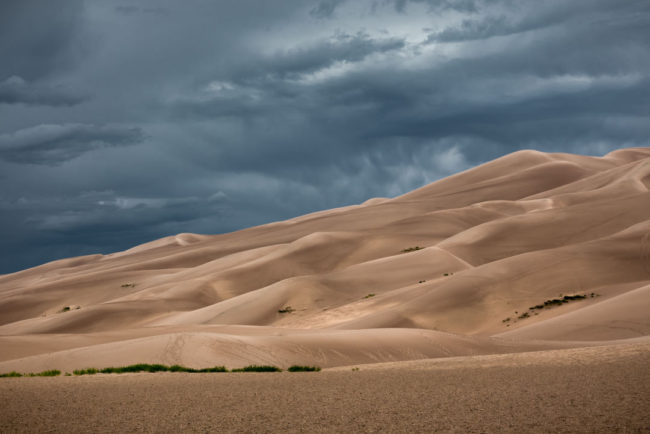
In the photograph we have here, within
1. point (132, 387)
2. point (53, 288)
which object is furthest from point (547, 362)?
point (53, 288)

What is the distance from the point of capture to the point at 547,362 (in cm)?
1780

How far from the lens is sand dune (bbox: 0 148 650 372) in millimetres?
23922

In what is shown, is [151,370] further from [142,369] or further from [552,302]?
[552,302]

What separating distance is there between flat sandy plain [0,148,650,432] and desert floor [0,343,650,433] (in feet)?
0.21

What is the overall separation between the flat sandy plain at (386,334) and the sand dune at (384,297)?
0.18m

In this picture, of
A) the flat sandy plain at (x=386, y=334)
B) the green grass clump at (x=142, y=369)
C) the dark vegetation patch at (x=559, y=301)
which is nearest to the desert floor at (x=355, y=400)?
the flat sandy plain at (x=386, y=334)

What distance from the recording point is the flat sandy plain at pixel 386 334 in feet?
36.2

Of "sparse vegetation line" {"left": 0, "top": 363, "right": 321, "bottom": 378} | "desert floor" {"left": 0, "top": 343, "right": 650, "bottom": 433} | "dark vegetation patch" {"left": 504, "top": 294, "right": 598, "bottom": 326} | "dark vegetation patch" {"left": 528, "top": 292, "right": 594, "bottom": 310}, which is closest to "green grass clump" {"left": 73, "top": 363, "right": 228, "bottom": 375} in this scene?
"sparse vegetation line" {"left": 0, "top": 363, "right": 321, "bottom": 378}

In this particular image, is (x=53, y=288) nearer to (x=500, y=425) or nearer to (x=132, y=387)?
(x=132, y=387)

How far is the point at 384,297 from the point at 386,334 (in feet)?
76.7

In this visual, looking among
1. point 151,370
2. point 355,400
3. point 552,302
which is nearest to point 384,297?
point 552,302

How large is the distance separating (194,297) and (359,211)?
73176 millimetres

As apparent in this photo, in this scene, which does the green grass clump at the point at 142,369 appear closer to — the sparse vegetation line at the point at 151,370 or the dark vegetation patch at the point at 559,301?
the sparse vegetation line at the point at 151,370

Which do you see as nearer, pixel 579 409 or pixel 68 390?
pixel 579 409
